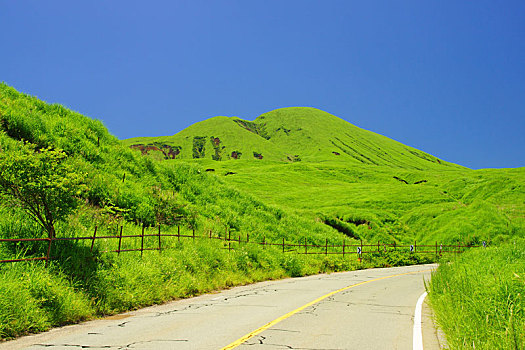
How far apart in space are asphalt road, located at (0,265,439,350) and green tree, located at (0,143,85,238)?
11.2ft

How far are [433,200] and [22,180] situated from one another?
200 ft

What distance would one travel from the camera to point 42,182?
953 cm

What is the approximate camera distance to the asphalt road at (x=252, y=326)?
6.56 m

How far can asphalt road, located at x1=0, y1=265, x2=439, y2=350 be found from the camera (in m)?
6.56

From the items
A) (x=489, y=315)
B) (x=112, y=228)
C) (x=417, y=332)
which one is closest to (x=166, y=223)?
(x=112, y=228)

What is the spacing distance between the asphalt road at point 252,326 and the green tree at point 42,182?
134 inches

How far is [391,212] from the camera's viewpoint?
55.8 meters

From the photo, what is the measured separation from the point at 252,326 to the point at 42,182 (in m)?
6.42

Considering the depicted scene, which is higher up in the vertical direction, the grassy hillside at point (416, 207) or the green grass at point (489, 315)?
the grassy hillside at point (416, 207)

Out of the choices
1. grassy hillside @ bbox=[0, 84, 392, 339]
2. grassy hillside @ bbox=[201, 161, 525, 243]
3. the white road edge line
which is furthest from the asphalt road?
grassy hillside @ bbox=[201, 161, 525, 243]

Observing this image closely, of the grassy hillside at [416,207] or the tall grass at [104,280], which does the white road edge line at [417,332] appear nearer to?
the tall grass at [104,280]

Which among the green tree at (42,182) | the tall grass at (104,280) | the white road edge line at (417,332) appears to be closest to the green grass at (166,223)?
the tall grass at (104,280)

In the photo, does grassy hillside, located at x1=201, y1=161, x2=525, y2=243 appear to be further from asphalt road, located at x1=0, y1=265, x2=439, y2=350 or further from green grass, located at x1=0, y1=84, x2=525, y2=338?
asphalt road, located at x1=0, y1=265, x2=439, y2=350

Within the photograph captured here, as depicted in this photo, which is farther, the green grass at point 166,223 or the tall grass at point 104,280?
the green grass at point 166,223
